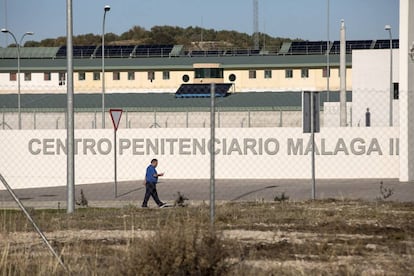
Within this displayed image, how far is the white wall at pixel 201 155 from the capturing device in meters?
32.2

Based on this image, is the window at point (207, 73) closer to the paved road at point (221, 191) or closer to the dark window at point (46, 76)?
the dark window at point (46, 76)

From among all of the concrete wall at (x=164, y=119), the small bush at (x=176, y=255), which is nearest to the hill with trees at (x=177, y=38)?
the concrete wall at (x=164, y=119)

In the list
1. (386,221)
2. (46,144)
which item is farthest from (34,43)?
(386,221)

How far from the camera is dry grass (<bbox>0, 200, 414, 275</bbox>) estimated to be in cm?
866

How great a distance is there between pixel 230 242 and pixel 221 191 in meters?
17.0

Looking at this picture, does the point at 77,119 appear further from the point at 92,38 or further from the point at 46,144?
the point at 92,38

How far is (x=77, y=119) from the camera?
42219mm

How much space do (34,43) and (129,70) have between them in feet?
202

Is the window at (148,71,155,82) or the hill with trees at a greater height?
the hill with trees

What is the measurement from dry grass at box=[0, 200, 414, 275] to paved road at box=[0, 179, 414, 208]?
22.3 ft

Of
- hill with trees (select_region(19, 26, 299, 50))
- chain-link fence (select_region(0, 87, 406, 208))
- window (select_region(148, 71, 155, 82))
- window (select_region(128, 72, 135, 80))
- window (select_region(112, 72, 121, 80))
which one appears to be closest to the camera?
chain-link fence (select_region(0, 87, 406, 208))

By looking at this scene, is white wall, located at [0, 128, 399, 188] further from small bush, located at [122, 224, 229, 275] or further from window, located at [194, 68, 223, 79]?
window, located at [194, 68, 223, 79]

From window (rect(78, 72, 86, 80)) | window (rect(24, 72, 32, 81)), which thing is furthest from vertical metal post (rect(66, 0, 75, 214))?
window (rect(24, 72, 32, 81))

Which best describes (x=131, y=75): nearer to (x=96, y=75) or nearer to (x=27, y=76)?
(x=96, y=75)
